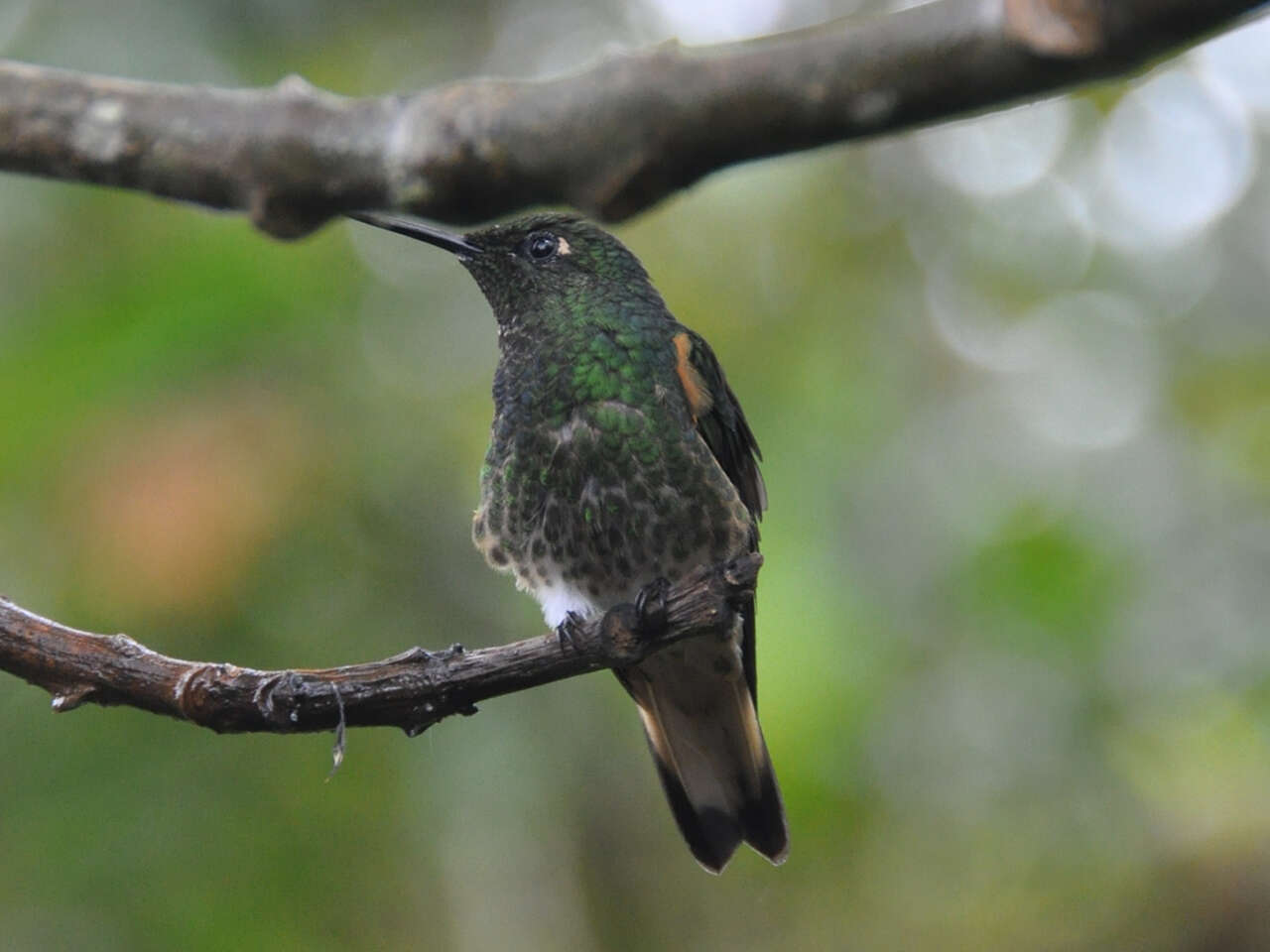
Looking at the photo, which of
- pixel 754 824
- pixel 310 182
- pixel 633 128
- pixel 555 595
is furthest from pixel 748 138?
pixel 754 824

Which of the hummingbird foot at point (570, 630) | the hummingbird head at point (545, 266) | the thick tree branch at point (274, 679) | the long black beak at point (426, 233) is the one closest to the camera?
the thick tree branch at point (274, 679)

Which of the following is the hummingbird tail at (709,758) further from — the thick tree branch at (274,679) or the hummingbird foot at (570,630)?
the thick tree branch at (274,679)

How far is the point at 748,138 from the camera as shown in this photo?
121 centimetres

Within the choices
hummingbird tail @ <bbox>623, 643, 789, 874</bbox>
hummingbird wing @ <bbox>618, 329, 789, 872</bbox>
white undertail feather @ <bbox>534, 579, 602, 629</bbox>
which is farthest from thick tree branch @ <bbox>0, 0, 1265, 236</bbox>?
hummingbird tail @ <bbox>623, 643, 789, 874</bbox>

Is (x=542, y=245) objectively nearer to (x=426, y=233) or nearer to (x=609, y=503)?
(x=426, y=233)

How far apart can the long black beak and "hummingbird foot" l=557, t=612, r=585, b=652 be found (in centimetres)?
92

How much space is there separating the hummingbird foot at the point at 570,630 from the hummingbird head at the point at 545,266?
0.95 m

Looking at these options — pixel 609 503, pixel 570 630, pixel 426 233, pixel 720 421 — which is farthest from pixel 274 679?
pixel 720 421

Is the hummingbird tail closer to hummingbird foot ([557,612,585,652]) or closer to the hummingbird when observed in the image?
the hummingbird

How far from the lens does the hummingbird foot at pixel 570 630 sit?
2.62 m

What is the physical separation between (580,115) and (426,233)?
93.8 inches

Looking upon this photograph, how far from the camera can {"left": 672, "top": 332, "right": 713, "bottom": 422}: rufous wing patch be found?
12.5 feet

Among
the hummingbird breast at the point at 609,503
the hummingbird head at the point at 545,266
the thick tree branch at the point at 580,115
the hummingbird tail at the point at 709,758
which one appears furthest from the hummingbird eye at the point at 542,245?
the thick tree branch at the point at 580,115

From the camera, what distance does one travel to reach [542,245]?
4.05m
